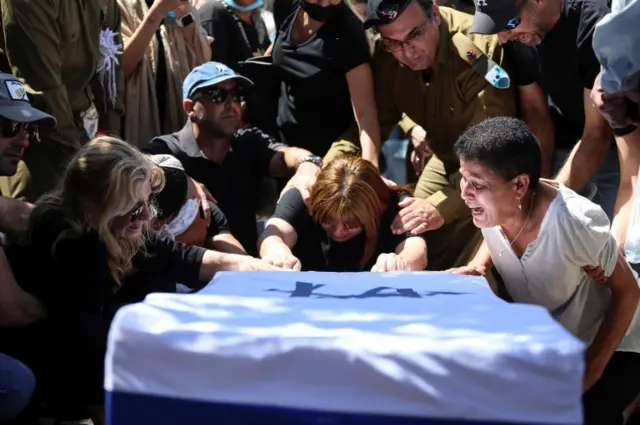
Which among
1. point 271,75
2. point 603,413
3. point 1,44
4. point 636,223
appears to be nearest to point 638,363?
point 603,413

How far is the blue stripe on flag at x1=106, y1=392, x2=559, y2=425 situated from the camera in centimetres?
146

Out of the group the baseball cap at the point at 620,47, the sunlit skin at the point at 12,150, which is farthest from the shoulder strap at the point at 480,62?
the sunlit skin at the point at 12,150

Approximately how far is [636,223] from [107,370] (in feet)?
5.49

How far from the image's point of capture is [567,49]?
10.3 feet

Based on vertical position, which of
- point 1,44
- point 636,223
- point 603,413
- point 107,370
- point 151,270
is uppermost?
point 1,44

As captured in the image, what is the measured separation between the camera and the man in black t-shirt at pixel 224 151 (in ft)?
11.7

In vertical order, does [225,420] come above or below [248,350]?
below

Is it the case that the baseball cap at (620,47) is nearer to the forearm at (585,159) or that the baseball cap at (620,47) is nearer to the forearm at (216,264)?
the forearm at (585,159)

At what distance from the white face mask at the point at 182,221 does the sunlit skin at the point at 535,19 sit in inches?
50.7

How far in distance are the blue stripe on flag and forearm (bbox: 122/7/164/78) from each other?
2.38m

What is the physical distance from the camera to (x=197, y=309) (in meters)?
1.68

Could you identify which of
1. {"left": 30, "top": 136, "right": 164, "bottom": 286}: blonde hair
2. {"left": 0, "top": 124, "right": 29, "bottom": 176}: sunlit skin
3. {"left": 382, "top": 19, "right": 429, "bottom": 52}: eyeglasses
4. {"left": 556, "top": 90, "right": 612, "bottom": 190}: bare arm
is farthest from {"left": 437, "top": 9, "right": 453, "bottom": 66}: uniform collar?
{"left": 0, "top": 124, "right": 29, "bottom": 176}: sunlit skin

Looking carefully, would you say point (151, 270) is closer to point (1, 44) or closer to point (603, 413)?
point (1, 44)

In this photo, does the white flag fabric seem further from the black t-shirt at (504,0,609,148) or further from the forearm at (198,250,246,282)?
the black t-shirt at (504,0,609,148)
